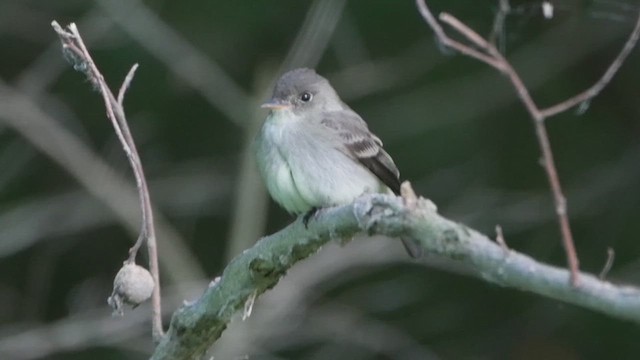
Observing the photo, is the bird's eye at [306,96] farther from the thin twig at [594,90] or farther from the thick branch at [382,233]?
the thick branch at [382,233]

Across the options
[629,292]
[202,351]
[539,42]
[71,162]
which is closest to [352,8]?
[539,42]

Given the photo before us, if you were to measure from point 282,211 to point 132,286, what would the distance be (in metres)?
4.48

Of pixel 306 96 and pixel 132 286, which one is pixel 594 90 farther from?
pixel 306 96

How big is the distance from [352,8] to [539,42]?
931 millimetres

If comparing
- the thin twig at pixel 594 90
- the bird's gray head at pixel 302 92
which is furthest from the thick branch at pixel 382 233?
the bird's gray head at pixel 302 92

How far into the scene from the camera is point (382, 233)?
2906 mm

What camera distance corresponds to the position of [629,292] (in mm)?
2309

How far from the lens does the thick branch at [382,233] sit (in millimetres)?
2379

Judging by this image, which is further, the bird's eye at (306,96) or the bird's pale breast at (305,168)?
the bird's eye at (306,96)

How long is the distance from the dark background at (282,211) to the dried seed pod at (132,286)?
3.99 metres

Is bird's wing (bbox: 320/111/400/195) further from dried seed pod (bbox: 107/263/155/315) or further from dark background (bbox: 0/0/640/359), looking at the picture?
dark background (bbox: 0/0/640/359)

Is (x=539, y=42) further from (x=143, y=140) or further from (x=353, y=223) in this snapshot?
(x=353, y=223)

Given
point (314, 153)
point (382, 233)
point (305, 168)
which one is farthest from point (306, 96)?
point (382, 233)

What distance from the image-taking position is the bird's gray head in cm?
505
